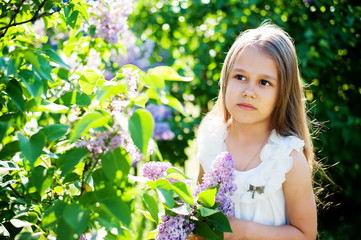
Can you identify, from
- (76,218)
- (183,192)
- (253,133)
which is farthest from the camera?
(253,133)

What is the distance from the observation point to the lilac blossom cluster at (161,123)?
9.63 feet

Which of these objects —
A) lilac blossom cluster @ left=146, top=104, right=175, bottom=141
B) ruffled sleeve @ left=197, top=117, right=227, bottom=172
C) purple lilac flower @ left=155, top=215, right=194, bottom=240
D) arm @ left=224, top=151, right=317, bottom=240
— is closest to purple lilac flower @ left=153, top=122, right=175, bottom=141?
lilac blossom cluster @ left=146, top=104, right=175, bottom=141

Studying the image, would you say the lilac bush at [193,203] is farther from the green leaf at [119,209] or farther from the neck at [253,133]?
the neck at [253,133]

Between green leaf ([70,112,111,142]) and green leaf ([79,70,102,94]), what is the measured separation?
0.27 metres

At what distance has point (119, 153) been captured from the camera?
86 centimetres

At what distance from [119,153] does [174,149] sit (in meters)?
2.18

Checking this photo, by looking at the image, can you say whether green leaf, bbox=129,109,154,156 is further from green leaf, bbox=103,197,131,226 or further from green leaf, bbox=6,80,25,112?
green leaf, bbox=6,80,25,112

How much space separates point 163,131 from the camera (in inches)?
116

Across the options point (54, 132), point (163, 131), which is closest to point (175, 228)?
point (54, 132)

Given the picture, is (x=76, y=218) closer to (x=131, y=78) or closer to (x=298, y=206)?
(x=131, y=78)

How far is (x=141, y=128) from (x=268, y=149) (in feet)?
3.11

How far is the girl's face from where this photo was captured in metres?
1.56

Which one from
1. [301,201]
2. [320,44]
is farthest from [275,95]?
[320,44]

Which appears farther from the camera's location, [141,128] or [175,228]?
[175,228]
